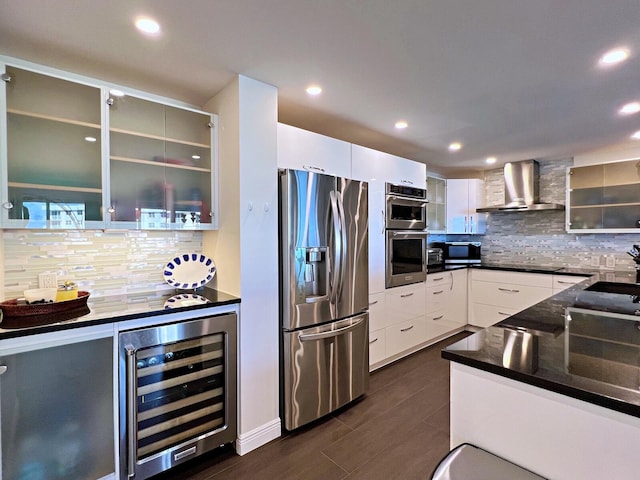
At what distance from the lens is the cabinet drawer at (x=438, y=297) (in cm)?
366

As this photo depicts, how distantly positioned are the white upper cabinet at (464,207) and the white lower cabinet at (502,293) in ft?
2.29

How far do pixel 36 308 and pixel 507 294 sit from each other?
443 centimetres

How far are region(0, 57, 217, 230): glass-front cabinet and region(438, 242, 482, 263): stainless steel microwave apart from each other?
3563mm

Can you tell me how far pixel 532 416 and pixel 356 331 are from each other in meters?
1.57

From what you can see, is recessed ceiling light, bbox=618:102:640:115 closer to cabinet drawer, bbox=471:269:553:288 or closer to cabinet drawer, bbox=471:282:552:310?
cabinet drawer, bbox=471:269:553:288

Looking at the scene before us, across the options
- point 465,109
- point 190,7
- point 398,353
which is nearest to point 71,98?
point 190,7

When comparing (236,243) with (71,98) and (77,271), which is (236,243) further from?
(71,98)

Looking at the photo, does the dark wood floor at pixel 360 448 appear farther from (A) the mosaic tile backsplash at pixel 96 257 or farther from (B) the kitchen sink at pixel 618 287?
(B) the kitchen sink at pixel 618 287

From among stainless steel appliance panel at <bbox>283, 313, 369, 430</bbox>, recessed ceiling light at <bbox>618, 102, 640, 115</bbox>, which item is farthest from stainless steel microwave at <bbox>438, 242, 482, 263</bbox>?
stainless steel appliance panel at <bbox>283, 313, 369, 430</bbox>

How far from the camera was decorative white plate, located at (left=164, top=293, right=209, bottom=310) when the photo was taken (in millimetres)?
1799


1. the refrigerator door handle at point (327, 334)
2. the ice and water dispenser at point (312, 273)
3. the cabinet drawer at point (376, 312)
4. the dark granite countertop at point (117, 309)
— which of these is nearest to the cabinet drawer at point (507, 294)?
the cabinet drawer at point (376, 312)

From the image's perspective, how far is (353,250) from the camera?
2.47 meters

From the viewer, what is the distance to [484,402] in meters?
1.04

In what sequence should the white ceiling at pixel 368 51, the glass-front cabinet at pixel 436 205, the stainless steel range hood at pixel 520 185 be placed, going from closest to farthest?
the white ceiling at pixel 368 51, the stainless steel range hood at pixel 520 185, the glass-front cabinet at pixel 436 205
